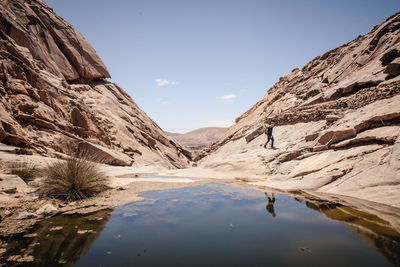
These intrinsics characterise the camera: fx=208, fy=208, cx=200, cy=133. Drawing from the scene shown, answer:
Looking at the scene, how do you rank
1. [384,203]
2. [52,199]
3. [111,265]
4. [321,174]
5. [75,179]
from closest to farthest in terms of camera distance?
1. [111,265]
2. [384,203]
3. [52,199]
4. [75,179]
5. [321,174]

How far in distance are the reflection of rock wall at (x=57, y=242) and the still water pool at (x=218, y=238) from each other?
0.04 feet

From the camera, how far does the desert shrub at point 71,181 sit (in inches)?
230

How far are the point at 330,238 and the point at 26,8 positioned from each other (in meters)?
28.2

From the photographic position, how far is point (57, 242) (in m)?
3.25

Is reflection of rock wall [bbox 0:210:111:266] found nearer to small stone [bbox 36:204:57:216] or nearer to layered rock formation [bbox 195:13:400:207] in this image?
small stone [bbox 36:204:57:216]

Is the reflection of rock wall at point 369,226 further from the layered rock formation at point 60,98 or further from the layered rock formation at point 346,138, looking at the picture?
the layered rock formation at point 60,98

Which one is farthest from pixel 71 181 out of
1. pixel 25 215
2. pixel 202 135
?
pixel 202 135

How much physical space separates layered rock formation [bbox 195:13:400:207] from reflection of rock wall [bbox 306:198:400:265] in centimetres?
130

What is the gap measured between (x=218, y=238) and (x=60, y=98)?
1624cm

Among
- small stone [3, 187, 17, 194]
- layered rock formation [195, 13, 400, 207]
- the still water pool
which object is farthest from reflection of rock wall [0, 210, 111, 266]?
layered rock formation [195, 13, 400, 207]

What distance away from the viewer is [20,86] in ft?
41.1

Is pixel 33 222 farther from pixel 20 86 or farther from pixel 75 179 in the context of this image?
pixel 20 86

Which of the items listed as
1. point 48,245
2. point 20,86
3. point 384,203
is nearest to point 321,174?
point 384,203

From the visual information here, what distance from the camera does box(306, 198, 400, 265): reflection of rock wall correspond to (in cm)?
293
